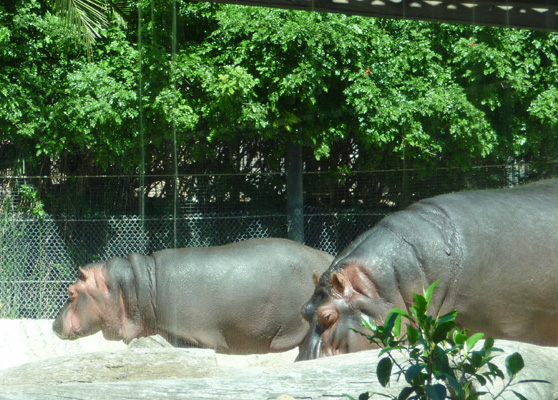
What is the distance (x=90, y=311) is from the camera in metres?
4.38

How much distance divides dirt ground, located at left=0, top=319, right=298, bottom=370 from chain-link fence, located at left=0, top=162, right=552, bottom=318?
13 cm

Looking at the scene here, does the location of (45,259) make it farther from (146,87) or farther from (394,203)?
(394,203)

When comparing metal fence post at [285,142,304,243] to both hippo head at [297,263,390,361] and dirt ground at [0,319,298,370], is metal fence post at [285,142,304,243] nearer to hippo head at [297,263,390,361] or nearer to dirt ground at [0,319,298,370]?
hippo head at [297,263,390,361]

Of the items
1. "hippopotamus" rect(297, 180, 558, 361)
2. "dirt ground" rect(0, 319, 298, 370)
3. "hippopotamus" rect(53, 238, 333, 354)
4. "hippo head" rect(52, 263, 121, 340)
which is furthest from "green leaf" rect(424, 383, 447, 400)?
"hippo head" rect(52, 263, 121, 340)

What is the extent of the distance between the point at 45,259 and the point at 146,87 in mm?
869

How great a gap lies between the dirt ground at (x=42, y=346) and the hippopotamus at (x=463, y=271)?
4.19 feet

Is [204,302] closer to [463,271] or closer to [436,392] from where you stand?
[463,271]

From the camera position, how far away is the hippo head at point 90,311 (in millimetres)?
4152

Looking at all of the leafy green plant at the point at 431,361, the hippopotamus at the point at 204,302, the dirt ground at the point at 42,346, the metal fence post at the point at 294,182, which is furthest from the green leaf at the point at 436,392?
the hippopotamus at the point at 204,302

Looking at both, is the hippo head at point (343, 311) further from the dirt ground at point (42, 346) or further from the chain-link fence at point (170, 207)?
the dirt ground at point (42, 346)

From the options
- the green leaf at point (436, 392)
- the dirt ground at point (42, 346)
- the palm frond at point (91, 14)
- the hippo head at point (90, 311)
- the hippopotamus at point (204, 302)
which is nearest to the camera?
the green leaf at point (436, 392)

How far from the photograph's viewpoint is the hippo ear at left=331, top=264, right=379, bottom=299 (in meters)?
2.99

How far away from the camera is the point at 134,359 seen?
2.32m

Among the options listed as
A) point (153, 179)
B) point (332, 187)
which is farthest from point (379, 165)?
point (153, 179)
